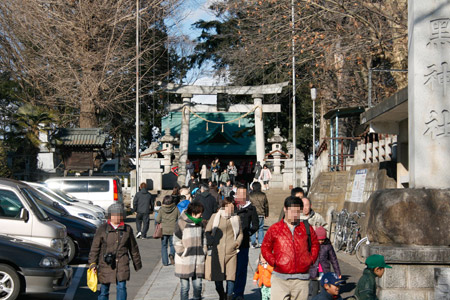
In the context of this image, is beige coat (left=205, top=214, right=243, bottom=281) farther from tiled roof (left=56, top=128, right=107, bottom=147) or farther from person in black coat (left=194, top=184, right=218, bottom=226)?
tiled roof (left=56, top=128, right=107, bottom=147)

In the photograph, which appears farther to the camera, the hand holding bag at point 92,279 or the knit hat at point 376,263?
the hand holding bag at point 92,279

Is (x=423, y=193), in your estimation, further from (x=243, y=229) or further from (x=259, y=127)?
(x=259, y=127)

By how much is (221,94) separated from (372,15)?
19199 mm

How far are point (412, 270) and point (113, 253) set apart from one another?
13.2ft

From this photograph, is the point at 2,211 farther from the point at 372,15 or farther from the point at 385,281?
A: the point at 372,15

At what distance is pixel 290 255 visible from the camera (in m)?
6.95

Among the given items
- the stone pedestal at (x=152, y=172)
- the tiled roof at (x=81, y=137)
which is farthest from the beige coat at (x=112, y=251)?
the stone pedestal at (x=152, y=172)

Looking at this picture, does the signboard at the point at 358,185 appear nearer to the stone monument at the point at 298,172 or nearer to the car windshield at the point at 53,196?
the car windshield at the point at 53,196

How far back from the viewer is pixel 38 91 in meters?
39.2

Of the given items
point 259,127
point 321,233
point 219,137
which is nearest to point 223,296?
point 321,233

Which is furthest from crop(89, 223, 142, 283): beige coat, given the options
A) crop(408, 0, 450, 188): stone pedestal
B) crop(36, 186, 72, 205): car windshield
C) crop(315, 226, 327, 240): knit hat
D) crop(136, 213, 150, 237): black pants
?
crop(36, 186, 72, 205): car windshield

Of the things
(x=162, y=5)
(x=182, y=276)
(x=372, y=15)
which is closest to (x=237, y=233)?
(x=182, y=276)

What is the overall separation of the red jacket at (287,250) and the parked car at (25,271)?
13.8 feet

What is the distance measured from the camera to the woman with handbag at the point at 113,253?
845cm
